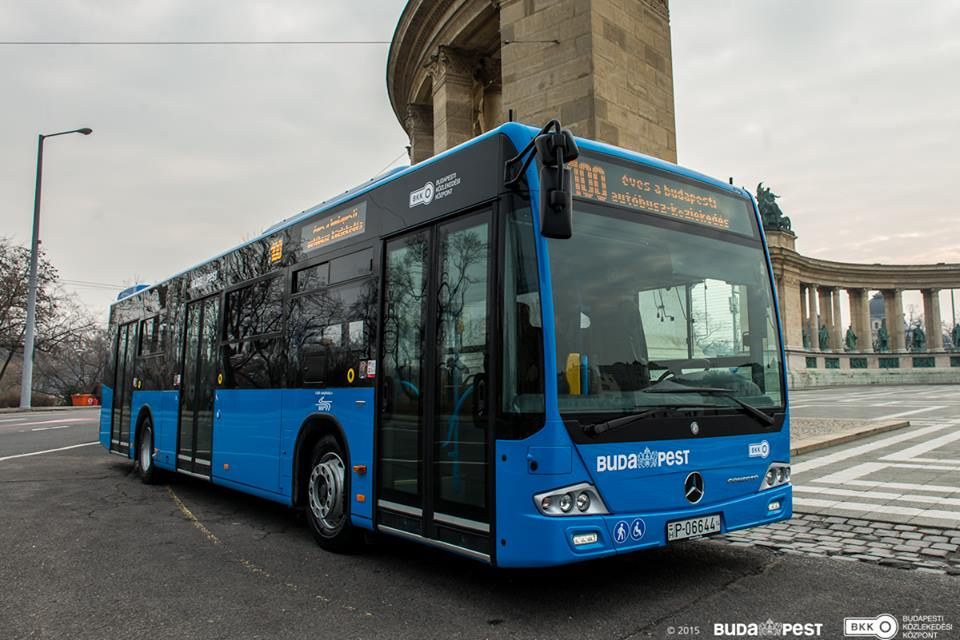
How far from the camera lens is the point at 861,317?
257 feet

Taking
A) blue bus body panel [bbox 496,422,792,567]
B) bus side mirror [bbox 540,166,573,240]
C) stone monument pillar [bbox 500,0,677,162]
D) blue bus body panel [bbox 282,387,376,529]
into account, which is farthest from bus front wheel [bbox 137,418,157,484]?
stone monument pillar [bbox 500,0,677,162]

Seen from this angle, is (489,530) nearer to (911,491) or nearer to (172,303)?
(911,491)

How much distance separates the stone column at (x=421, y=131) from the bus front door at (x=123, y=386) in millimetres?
18033

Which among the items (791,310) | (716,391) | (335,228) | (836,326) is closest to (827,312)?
(836,326)

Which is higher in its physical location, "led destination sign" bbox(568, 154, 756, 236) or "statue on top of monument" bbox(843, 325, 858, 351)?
"statue on top of monument" bbox(843, 325, 858, 351)

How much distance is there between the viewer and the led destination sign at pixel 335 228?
6.45 meters

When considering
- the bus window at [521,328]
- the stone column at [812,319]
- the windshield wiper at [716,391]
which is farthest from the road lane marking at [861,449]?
the stone column at [812,319]

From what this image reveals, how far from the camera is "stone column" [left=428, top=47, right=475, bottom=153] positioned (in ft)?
72.0

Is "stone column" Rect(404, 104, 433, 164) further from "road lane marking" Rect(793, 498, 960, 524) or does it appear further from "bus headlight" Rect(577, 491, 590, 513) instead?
"bus headlight" Rect(577, 491, 590, 513)

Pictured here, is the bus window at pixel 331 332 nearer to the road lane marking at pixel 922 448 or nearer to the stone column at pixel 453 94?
the road lane marking at pixel 922 448

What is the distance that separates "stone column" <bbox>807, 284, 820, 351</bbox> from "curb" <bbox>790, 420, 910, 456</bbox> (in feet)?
196

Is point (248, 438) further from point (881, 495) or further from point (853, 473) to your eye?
point (853, 473)

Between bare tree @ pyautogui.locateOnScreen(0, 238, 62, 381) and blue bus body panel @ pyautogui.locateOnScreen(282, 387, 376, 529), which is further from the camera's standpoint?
bare tree @ pyautogui.locateOnScreen(0, 238, 62, 381)

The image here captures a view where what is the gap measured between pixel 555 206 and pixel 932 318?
8719cm
